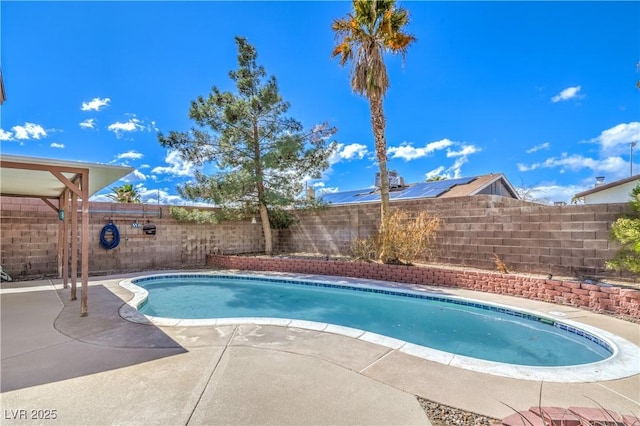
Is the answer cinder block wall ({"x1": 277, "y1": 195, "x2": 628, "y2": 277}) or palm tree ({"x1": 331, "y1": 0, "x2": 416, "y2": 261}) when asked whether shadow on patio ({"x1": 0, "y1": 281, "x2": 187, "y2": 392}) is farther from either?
cinder block wall ({"x1": 277, "y1": 195, "x2": 628, "y2": 277})

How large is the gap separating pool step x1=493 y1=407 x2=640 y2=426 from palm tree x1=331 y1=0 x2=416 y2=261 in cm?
793

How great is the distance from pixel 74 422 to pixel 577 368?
5.52 m

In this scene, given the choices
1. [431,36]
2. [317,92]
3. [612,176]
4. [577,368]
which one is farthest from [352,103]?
[612,176]

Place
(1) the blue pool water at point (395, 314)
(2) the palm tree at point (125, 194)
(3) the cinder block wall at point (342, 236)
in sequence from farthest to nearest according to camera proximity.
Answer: (2) the palm tree at point (125, 194) → (3) the cinder block wall at point (342, 236) → (1) the blue pool water at point (395, 314)

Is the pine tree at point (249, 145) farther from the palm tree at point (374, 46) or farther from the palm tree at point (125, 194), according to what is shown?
the palm tree at point (125, 194)

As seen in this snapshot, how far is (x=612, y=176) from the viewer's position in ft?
62.6

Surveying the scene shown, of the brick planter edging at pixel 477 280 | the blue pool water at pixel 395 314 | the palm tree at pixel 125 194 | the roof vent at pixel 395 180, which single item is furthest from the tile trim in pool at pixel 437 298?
the palm tree at pixel 125 194

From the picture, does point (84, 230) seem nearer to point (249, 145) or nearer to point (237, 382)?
point (237, 382)

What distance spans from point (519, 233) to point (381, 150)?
5018mm

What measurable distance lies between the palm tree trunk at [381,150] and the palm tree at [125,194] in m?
21.9

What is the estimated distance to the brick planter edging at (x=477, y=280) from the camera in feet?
21.0

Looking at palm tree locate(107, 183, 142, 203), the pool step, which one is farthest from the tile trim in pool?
palm tree locate(107, 183, 142, 203)

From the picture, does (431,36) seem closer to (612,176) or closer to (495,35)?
(495,35)

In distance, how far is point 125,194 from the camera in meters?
25.6
